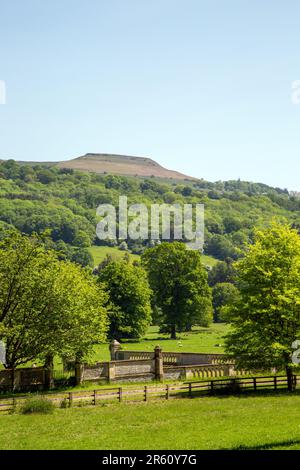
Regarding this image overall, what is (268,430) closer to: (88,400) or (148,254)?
(88,400)

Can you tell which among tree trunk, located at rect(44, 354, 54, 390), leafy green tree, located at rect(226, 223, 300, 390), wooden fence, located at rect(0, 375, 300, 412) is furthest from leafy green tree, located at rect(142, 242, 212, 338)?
leafy green tree, located at rect(226, 223, 300, 390)

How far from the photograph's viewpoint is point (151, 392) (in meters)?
43.7

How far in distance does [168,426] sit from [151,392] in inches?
439

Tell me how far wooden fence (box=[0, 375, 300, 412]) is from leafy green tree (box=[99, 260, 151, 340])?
40.6m

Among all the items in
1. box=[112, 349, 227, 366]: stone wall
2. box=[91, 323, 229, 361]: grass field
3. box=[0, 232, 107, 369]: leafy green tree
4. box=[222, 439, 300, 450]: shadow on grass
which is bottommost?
box=[91, 323, 229, 361]: grass field

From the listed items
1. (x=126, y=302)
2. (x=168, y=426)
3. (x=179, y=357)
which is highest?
(x=168, y=426)

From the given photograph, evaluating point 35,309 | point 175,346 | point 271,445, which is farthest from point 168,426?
point 175,346

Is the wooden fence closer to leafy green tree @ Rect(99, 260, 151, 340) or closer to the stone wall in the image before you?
the stone wall

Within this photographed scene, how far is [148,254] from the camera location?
360 ft

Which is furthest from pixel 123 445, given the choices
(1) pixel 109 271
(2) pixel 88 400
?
(1) pixel 109 271

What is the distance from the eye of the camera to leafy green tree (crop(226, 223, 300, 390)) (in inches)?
1745

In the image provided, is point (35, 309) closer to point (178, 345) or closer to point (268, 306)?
point (268, 306)

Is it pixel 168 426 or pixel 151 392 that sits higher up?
pixel 168 426

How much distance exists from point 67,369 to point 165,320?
45.6m
